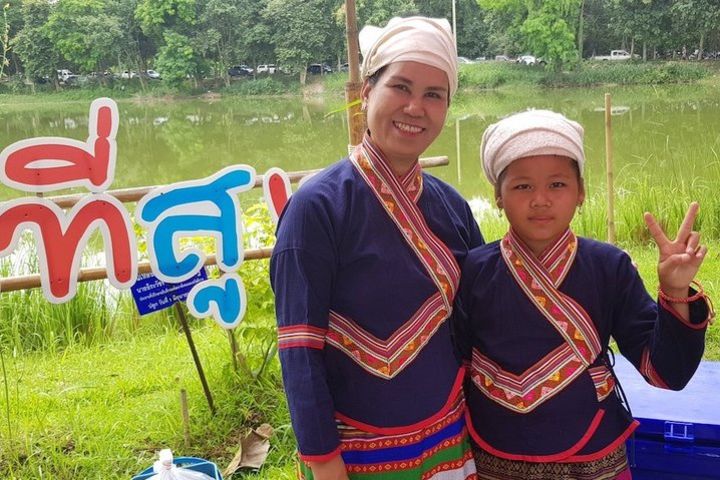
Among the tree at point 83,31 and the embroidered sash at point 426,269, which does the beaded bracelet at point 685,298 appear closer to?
the embroidered sash at point 426,269

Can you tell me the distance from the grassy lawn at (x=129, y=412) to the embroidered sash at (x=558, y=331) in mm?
1029

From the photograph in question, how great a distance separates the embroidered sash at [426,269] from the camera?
1.05 m

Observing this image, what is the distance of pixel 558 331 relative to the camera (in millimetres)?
1108

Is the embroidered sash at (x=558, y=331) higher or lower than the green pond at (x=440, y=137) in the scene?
higher

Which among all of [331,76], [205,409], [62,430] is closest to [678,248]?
[205,409]

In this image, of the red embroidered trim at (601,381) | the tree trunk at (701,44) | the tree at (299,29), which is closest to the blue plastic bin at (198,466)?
the red embroidered trim at (601,381)

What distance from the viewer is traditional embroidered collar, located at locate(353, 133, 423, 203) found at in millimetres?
1082

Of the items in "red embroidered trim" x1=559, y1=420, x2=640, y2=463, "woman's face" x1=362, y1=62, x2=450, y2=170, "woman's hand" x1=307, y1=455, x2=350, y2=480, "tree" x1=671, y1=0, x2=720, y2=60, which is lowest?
"red embroidered trim" x1=559, y1=420, x2=640, y2=463

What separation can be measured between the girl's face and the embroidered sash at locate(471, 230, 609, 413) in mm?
39

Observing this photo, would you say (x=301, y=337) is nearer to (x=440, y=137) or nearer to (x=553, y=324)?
(x=553, y=324)

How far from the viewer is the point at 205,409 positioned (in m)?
2.23

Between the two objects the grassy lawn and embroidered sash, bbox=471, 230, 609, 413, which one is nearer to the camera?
embroidered sash, bbox=471, 230, 609, 413

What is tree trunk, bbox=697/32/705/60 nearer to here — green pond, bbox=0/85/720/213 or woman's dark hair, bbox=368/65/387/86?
green pond, bbox=0/85/720/213

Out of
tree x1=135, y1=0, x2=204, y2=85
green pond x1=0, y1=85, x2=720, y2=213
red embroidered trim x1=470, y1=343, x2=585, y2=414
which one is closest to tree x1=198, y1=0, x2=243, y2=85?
tree x1=135, y1=0, x2=204, y2=85
